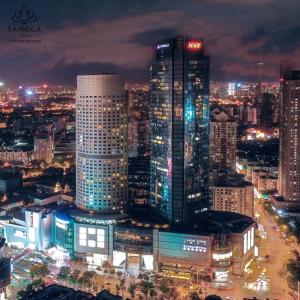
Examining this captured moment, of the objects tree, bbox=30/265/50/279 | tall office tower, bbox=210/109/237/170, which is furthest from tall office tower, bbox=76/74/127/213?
tall office tower, bbox=210/109/237/170

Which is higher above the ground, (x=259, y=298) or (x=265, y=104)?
(x=265, y=104)

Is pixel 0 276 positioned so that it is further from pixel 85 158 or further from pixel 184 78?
pixel 184 78

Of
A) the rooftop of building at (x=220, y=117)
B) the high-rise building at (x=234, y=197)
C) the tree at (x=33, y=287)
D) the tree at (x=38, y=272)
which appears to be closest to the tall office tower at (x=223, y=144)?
the rooftop of building at (x=220, y=117)

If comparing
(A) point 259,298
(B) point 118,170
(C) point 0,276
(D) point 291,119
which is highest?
(D) point 291,119

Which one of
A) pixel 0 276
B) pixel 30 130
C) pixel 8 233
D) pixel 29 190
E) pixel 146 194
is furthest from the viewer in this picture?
pixel 30 130

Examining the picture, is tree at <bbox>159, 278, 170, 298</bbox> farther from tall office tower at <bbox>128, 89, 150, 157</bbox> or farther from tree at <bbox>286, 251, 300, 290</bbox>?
tall office tower at <bbox>128, 89, 150, 157</bbox>

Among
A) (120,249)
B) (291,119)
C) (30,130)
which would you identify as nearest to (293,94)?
(291,119)
